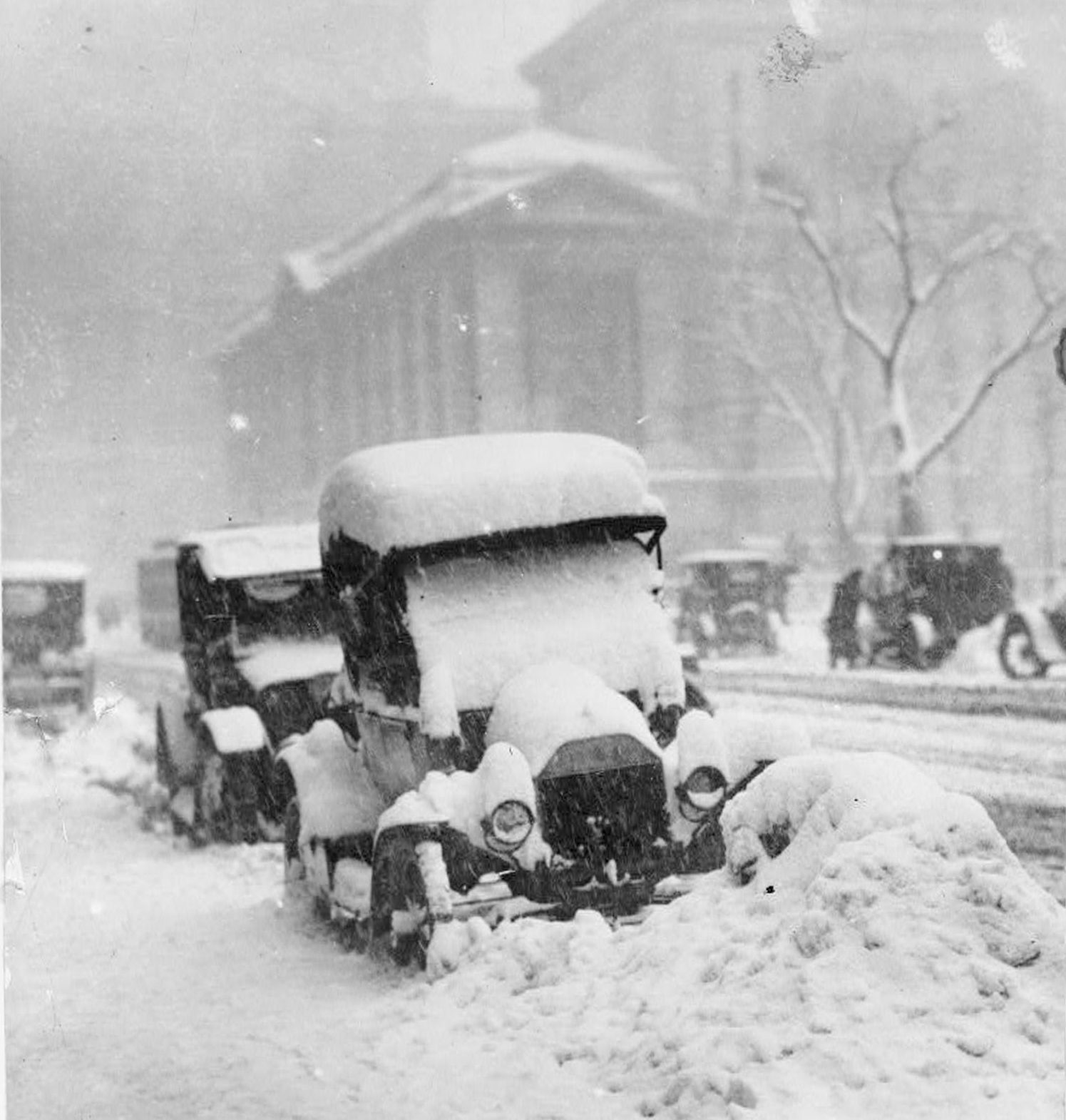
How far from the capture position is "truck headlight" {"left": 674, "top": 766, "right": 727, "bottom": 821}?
22.9ft

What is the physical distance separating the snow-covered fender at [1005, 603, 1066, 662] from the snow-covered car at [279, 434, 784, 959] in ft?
40.3

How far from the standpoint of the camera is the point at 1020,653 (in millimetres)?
19875

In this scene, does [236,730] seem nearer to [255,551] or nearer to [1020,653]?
[255,551]

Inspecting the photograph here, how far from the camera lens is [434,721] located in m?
7.21

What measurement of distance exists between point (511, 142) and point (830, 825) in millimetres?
21746

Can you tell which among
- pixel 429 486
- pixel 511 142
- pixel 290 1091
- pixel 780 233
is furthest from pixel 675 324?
pixel 290 1091

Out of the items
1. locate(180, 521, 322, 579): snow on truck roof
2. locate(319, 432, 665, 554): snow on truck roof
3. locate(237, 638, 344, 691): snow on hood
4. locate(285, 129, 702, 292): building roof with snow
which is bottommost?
locate(237, 638, 344, 691): snow on hood

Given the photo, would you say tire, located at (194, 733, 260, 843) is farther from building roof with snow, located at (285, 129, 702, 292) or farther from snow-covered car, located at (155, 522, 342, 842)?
building roof with snow, located at (285, 129, 702, 292)

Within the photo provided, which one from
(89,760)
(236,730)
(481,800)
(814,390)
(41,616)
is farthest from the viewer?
A: (814,390)

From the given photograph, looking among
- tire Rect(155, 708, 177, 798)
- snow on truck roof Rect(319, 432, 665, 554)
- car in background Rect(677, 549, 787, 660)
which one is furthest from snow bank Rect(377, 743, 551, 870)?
car in background Rect(677, 549, 787, 660)

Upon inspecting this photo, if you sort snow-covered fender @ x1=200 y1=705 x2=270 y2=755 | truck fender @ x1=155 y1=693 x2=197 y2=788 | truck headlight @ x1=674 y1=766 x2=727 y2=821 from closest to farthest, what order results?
truck headlight @ x1=674 y1=766 x2=727 y2=821 → snow-covered fender @ x1=200 y1=705 x2=270 y2=755 → truck fender @ x1=155 y1=693 x2=197 y2=788

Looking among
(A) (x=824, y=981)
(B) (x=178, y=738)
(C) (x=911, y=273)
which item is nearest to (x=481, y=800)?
(A) (x=824, y=981)

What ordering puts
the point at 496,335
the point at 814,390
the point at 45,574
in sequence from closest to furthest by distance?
the point at 45,574 < the point at 496,335 < the point at 814,390

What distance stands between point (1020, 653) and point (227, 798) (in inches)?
511
